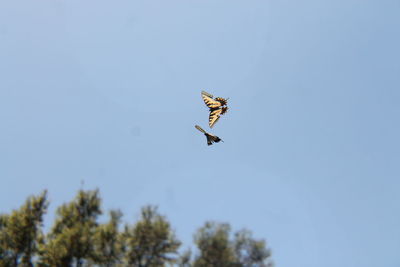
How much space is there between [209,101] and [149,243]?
62.6ft

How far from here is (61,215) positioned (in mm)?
25078

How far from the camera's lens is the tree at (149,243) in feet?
83.9

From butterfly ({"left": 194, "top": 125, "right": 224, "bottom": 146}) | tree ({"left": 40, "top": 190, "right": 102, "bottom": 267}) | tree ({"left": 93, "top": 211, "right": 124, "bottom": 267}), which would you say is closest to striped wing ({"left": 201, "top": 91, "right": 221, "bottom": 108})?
butterfly ({"left": 194, "top": 125, "right": 224, "bottom": 146})

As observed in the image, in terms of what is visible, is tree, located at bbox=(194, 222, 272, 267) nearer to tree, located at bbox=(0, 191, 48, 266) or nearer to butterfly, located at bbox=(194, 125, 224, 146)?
tree, located at bbox=(0, 191, 48, 266)

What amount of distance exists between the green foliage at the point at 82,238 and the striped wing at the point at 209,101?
1576 cm

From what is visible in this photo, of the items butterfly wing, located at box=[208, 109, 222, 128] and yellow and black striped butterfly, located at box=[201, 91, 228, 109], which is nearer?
butterfly wing, located at box=[208, 109, 222, 128]

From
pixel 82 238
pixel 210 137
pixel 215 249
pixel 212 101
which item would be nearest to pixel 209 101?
pixel 212 101

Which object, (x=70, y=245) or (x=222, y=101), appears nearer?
(x=222, y=101)

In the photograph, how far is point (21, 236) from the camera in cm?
2345

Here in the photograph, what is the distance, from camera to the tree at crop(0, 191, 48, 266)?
76.8 feet

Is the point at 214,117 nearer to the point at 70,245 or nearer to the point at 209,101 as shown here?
the point at 209,101

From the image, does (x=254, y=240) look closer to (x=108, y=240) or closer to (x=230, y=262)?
(x=230, y=262)

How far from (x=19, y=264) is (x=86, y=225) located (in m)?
5.35

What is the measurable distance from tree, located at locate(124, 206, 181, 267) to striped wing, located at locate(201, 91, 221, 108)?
1824cm
